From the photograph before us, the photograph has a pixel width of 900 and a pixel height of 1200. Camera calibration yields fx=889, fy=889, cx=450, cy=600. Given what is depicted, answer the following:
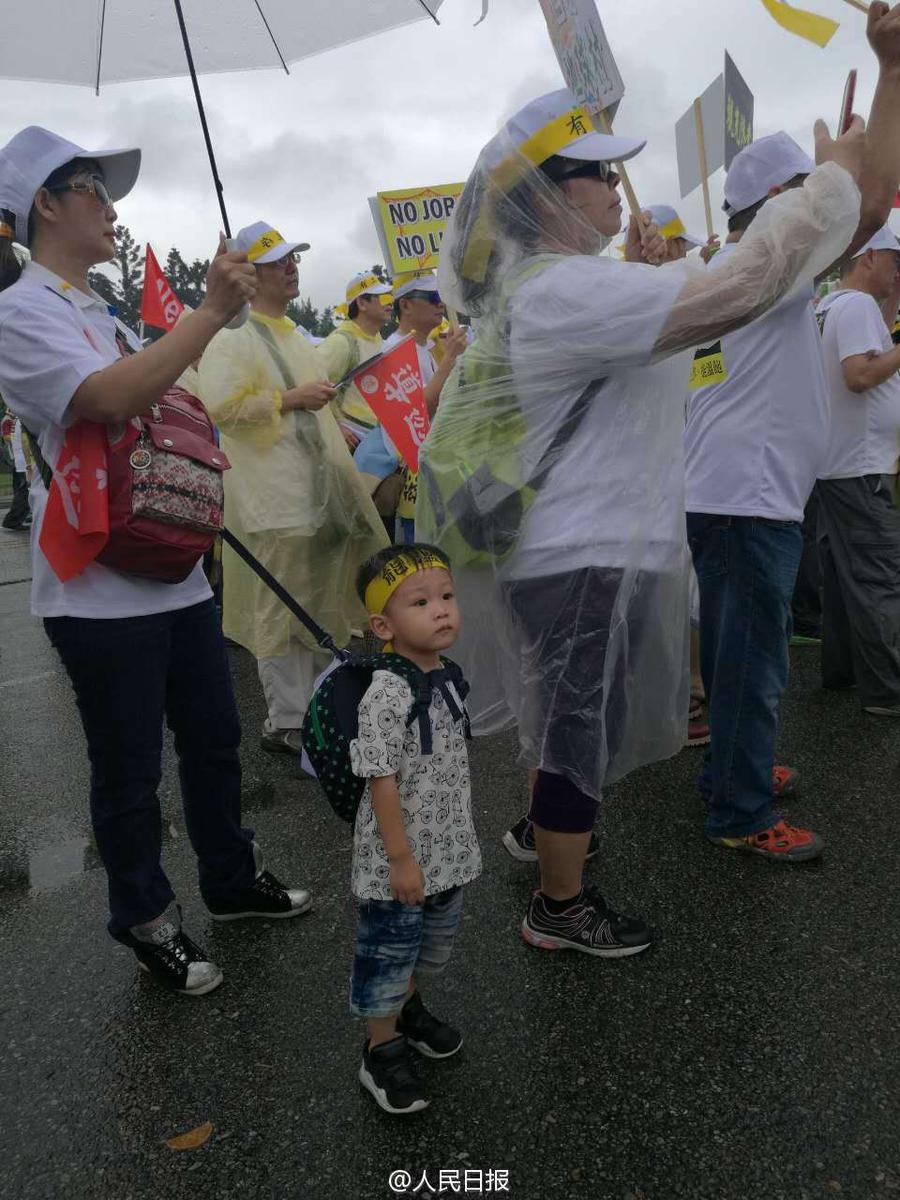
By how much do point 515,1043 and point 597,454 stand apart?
4.35 ft

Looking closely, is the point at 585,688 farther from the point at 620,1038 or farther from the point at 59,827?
the point at 59,827

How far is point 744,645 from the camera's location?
260 cm

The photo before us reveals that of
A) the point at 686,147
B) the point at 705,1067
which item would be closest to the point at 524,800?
the point at 705,1067

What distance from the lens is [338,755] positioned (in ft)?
5.67

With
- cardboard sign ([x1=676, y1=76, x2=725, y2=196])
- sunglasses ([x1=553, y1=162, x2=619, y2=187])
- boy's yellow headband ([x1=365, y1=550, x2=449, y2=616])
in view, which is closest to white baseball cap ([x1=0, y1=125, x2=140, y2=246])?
sunglasses ([x1=553, y1=162, x2=619, y2=187])

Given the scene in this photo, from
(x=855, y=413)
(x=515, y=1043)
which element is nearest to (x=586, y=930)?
(x=515, y=1043)

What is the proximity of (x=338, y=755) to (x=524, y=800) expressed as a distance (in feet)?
5.38

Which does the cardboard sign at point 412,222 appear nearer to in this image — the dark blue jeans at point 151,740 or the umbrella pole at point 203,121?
the umbrella pole at point 203,121

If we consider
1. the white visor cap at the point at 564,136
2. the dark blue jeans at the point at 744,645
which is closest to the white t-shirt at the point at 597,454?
the white visor cap at the point at 564,136

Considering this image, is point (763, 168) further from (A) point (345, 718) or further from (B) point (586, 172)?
(A) point (345, 718)

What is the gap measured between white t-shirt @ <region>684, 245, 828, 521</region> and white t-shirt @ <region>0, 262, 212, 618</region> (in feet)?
5.08

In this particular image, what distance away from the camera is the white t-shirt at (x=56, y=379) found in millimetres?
1848

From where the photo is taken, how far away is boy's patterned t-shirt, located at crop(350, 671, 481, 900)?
1.68 metres

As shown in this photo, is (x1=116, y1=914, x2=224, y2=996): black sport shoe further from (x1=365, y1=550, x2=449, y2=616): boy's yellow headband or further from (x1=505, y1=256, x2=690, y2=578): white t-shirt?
(x1=505, y1=256, x2=690, y2=578): white t-shirt
